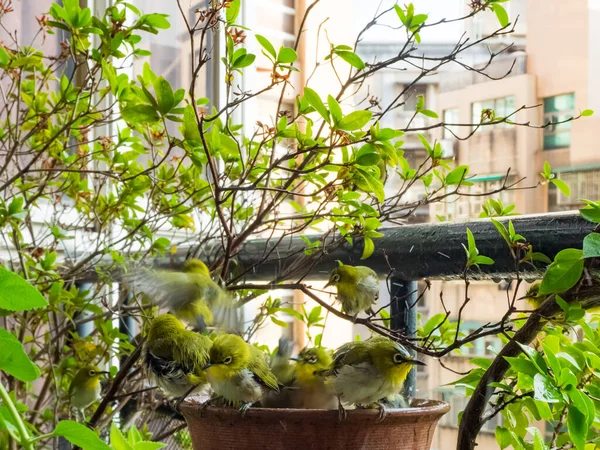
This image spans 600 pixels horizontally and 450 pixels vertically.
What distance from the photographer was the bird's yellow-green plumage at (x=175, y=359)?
2.79 ft

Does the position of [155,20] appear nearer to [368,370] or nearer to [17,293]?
[368,370]

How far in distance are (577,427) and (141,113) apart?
55 cm

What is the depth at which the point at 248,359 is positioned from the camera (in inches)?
31.5

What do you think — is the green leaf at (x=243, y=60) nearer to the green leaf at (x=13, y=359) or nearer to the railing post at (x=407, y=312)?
the railing post at (x=407, y=312)

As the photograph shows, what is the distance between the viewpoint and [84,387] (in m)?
1.38

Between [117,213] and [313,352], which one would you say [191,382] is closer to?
[313,352]

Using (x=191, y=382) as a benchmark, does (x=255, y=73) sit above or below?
above

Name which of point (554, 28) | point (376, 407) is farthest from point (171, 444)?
point (554, 28)

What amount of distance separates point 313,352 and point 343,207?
0.72 feet

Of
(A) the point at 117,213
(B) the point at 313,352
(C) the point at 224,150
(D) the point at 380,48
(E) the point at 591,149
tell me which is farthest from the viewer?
(D) the point at 380,48

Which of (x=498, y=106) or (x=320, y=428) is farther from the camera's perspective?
(x=498, y=106)

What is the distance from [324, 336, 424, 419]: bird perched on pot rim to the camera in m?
0.73

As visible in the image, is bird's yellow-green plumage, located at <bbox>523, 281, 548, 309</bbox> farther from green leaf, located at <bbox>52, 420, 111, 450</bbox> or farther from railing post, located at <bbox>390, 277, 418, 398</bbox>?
green leaf, located at <bbox>52, 420, 111, 450</bbox>

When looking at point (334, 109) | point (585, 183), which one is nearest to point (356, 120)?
point (334, 109)
